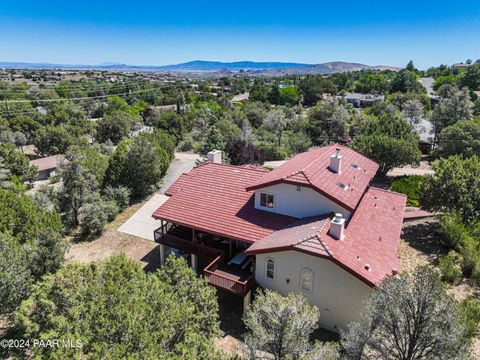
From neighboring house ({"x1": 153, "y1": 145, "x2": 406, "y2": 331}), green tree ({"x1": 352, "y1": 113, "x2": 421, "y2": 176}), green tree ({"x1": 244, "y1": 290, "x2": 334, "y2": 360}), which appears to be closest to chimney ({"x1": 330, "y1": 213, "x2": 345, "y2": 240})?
neighboring house ({"x1": 153, "y1": 145, "x2": 406, "y2": 331})

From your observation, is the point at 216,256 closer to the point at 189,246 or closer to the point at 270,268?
the point at 189,246

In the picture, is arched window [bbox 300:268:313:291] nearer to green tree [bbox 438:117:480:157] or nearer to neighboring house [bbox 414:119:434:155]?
green tree [bbox 438:117:480:157]

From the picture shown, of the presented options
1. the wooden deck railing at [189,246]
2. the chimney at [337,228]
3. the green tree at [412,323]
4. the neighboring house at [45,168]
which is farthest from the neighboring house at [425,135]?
the neighboring house at [45,168]

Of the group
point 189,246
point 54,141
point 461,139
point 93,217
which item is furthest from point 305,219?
point 54,141

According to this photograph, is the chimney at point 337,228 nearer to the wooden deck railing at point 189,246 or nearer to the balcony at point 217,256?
the balcony at point 217,256

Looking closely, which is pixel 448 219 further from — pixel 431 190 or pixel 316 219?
pixel 316 219

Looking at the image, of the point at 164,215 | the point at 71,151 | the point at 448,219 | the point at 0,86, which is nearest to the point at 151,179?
the point at 71,151
